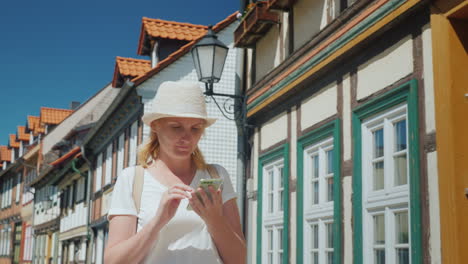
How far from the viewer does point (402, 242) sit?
20.1 ft

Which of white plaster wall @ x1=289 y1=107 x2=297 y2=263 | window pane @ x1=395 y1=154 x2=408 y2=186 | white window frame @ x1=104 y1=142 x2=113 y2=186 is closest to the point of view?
window pane @ x1=395 y1=154 x2=408 y2=186

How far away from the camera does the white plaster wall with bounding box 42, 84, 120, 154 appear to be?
32.8m

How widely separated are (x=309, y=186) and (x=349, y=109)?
61.5 inches

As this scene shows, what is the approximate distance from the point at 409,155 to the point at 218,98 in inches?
371

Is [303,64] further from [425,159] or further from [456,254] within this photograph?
[456,254]

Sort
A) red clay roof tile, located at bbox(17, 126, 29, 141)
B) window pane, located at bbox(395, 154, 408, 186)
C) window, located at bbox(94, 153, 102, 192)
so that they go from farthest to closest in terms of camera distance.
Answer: red clay roof tile, located at bbox(17, 126, 29, 141) < window, located at bbox(94, 153, 102, 192) < window pane, located at bbox(395, 154, 408, 186)

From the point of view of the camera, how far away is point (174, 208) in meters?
2.58

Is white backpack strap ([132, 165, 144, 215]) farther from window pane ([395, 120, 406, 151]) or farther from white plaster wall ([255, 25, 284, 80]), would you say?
white plaster wall ([255, 25, 284, 80])

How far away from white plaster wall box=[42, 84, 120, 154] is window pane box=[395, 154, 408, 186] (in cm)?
2648

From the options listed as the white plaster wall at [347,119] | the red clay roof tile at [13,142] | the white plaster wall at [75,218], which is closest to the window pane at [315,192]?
the white plaster wall at [347,119]

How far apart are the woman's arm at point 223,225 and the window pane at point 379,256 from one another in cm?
405

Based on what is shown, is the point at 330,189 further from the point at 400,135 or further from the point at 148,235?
the point at 148,235

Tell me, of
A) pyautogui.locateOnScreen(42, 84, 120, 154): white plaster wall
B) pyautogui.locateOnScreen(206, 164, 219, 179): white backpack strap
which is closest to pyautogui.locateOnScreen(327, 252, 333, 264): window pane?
pyautogui.locateOnScreen(206, 164, 219, 179): white backpack strap

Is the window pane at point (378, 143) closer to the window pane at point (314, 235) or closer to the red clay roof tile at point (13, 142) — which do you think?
the window pane at point (314, 235)
